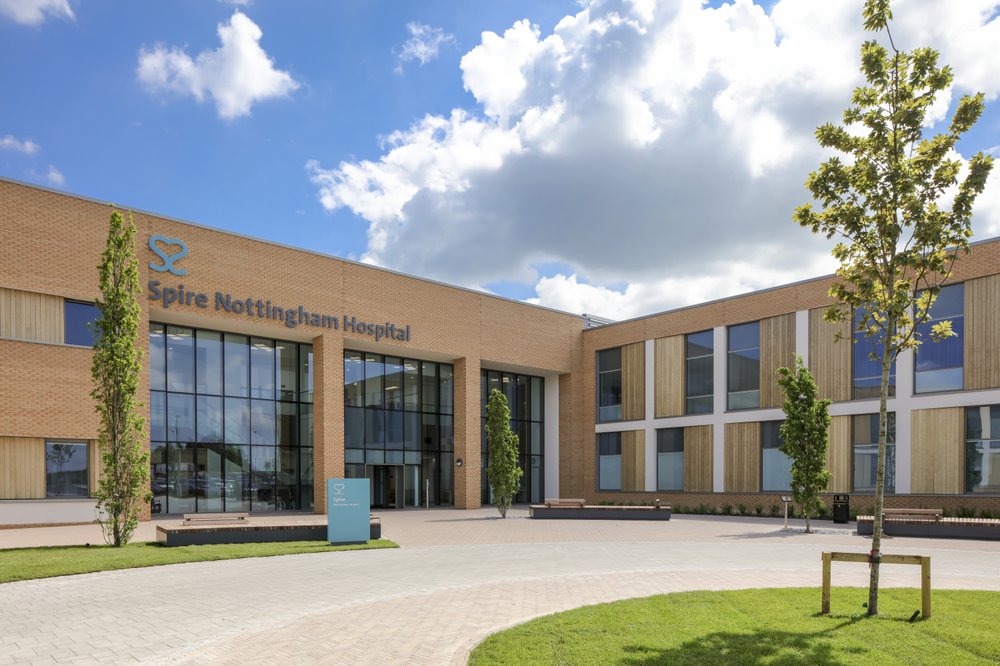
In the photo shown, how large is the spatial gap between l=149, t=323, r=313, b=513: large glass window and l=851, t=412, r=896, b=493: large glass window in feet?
68.1

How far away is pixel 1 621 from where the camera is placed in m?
8.88

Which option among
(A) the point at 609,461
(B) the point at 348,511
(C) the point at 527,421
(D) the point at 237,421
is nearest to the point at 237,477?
(D) the point at 237,421

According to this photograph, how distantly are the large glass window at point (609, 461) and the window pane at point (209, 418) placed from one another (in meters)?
18.3

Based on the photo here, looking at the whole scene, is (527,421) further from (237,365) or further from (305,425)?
(237,365)

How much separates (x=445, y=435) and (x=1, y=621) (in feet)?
87.0

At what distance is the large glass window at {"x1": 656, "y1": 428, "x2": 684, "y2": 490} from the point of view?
3375 centimetres

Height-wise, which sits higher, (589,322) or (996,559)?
(589,322)

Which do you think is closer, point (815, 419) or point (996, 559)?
point (996, 559)

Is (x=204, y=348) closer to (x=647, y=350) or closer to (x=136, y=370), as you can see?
(x=136, y=370)

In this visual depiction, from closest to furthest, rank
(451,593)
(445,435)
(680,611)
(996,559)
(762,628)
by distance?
(762,628), (680,611), (451,593), (996,559), (445,435)

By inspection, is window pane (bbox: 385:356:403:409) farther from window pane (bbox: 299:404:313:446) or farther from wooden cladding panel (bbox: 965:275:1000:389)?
wooden cladding panel (bbox: 965:275:1000:389)

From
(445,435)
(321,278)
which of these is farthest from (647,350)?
(321,278)

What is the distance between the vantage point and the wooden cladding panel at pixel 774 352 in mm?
29828

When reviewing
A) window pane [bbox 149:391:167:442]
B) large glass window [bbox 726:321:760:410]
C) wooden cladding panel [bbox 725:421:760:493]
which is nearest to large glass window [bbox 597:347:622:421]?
large glass window [bbox 726:321:760:410]
